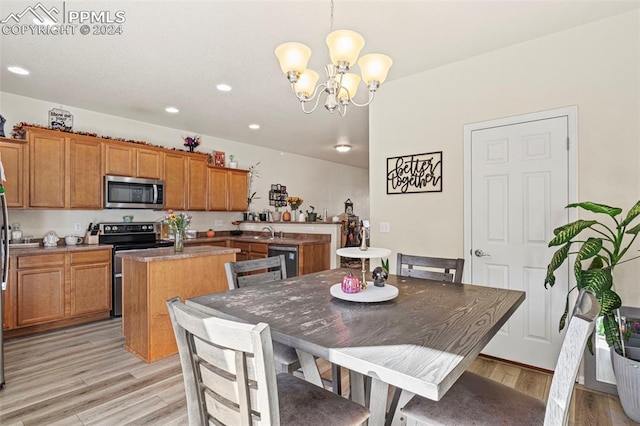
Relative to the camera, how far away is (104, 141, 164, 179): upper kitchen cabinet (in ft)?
14.0

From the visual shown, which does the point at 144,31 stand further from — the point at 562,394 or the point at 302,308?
the point at 562,394

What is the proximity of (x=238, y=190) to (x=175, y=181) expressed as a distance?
4.00 ft

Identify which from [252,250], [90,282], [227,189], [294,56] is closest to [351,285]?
[294,56]

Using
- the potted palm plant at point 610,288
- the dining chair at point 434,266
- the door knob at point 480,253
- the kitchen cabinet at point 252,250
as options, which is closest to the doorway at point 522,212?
the door knob at point 480,253

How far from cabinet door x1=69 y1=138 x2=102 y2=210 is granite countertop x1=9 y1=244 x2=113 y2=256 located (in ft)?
1.65

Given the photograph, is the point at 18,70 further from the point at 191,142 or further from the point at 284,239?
the point at 284,239

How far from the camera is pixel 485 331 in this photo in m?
1.19

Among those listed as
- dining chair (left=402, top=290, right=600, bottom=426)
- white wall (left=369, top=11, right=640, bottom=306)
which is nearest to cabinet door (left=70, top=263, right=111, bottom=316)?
white wall (left=369, top=11, right=640, bottom=306)

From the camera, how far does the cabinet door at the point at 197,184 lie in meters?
5.19

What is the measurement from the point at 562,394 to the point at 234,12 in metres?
2.67

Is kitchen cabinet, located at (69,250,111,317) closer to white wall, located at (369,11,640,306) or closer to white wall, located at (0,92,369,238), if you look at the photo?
white wall, located at (0,92,369,238)

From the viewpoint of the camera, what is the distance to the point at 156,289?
2875 millimetres

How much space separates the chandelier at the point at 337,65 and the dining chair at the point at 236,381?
54.8 inches

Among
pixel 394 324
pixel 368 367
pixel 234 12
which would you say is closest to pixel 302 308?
pixel 394 324
